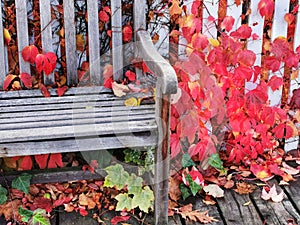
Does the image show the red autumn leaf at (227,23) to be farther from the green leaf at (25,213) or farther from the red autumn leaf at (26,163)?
the green leaf at (25,213)

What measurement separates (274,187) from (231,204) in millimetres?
254

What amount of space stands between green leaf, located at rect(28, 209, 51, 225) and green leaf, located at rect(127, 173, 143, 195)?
41cm

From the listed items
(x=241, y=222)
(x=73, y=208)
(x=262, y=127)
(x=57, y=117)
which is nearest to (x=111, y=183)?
(x=73, y=208)

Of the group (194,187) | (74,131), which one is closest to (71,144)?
(74,131)

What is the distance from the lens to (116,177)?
8.77 ft

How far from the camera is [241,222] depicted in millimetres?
2479

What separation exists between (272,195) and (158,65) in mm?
940

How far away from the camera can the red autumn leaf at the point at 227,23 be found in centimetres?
276

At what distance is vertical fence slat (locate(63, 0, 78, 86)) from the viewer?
2.62 metres

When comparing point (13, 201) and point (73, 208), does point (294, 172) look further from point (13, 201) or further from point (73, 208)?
point (13, 201)

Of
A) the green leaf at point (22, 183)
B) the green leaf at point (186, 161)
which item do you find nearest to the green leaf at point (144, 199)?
the green leaf at point (186, 161)

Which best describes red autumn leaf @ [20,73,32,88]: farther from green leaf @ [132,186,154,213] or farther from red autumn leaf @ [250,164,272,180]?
red autumn leaf @ [250,164,272,180]

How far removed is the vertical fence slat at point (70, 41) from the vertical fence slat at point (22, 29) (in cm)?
19

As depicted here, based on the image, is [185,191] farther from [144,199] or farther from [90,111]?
[90,111]
